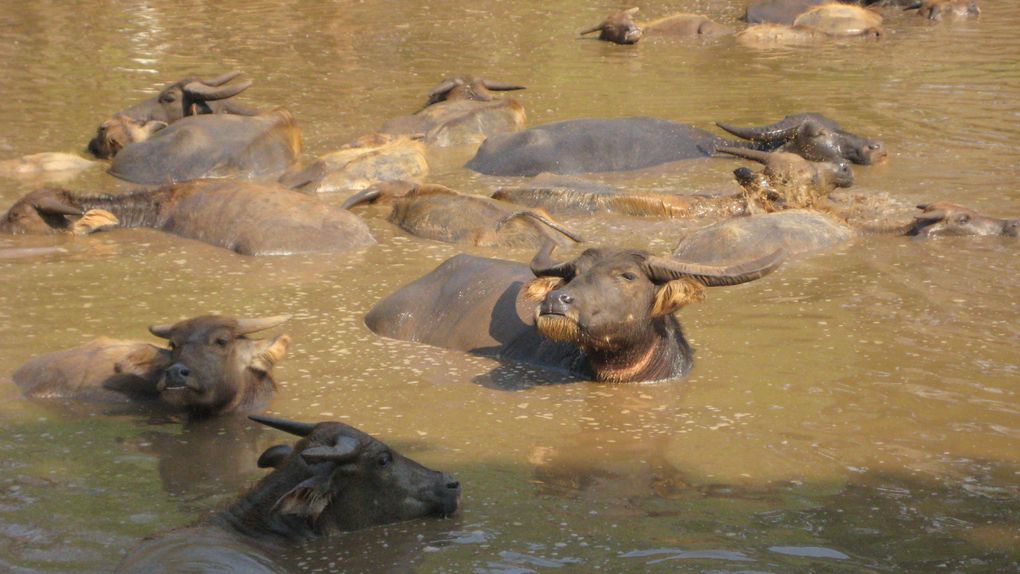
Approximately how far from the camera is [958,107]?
49.1ft

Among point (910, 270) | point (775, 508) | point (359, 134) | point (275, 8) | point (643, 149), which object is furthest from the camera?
point (275, 8)

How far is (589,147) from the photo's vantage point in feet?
42.5

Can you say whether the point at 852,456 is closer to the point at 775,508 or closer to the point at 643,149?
the point at 775,508

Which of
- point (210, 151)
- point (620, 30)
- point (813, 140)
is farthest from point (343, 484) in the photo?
point (620, 30)

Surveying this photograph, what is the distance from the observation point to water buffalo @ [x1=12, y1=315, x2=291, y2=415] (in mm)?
6773

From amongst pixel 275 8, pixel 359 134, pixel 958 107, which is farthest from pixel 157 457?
pixel 275 8

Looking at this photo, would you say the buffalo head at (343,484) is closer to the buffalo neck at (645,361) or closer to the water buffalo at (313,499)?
the water buffalo at (313,499)

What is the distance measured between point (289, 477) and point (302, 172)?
23.2 feet

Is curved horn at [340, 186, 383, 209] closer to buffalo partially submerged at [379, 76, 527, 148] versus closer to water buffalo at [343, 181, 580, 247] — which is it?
water buffalo at [343, 181, 580, 247]

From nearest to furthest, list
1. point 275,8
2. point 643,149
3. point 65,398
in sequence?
1. point 65,398
2. point 643,149
3. point 275,8

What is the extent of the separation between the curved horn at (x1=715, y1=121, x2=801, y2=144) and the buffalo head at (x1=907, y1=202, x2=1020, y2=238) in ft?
9.48

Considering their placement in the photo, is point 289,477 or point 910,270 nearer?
point 289,477

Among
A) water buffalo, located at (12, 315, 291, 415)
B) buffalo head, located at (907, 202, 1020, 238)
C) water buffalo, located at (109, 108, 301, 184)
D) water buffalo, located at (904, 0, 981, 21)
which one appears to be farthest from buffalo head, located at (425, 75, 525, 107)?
water buffalo, located at (904, 0, 981, 21)

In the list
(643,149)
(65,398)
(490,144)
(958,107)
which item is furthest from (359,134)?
(65,398)
